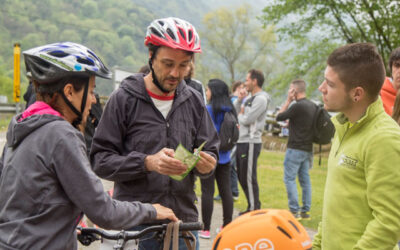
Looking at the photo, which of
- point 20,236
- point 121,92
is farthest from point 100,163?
point 20,236

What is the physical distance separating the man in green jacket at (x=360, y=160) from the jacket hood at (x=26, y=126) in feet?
5.02

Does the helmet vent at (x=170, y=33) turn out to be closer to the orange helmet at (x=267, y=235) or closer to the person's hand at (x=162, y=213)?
the person's hand at (x=162, y=213)

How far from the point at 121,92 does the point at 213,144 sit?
70 centimetres

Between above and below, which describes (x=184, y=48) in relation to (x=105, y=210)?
above

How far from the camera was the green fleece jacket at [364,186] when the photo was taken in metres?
2.16

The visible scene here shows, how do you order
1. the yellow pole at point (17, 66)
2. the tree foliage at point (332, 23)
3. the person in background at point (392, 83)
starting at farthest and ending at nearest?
the tree foliage at point (332, 23) < the yellow pole at point (17, 66) < the person in background at point (392, 83)

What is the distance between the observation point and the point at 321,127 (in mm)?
7570

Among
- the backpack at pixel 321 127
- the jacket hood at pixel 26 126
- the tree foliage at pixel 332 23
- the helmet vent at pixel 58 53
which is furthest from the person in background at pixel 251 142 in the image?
the tree foliage at pixel 332 23

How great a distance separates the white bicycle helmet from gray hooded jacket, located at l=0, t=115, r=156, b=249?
0.81 feet

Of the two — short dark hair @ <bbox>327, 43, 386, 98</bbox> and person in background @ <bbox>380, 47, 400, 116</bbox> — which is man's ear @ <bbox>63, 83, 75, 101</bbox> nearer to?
short dark hair @ <bbox>327, 43, 386, 98</bbox>

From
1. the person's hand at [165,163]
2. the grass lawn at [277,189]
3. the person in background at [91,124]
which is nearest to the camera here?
the person's hand at [165,163]

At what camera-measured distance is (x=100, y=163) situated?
8.64 feet

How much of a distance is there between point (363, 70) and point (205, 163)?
1.06 meters

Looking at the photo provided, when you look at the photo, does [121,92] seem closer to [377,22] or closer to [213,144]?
[213,144]
